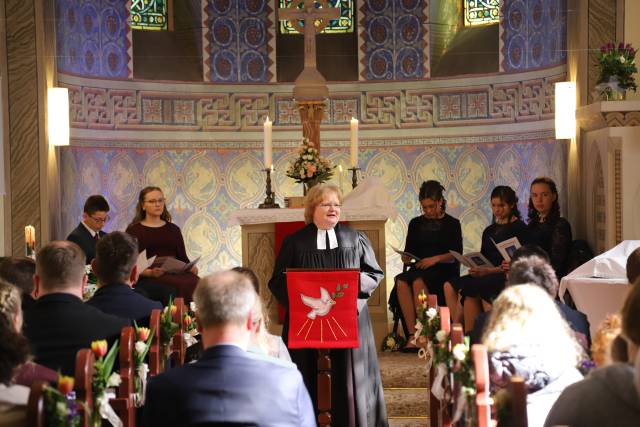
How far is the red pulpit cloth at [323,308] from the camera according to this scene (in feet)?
17.4

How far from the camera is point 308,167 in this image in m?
8.45

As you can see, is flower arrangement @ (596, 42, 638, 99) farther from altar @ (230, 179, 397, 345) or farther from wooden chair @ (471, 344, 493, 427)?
wooden chair @ (471, 344, 493, 427)

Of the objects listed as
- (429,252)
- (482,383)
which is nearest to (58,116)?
(429,252)

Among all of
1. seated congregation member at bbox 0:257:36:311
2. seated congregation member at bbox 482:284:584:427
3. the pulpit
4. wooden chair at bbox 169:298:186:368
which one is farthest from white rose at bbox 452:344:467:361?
the pulpit

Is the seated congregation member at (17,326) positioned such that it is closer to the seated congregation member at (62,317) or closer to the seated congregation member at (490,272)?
the seated congregation member at (62,317)

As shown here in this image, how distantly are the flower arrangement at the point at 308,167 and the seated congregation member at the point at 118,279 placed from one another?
3.77m

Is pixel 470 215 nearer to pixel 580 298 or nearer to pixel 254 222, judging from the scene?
pixel 254 222

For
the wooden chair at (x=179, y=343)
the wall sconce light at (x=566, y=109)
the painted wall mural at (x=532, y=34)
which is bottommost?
the wooden chair at (x=179, y=343)

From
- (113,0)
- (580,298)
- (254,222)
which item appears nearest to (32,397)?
(580,298)

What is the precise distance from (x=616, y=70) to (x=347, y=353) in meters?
3.53

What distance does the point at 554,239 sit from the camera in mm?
7848

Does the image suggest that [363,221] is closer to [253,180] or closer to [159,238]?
[159,238]

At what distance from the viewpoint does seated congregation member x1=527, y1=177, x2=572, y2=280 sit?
7820 millimetres

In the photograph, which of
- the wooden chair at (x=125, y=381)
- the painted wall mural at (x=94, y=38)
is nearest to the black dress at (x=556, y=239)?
the wooden chair at (x=125, y=381)
